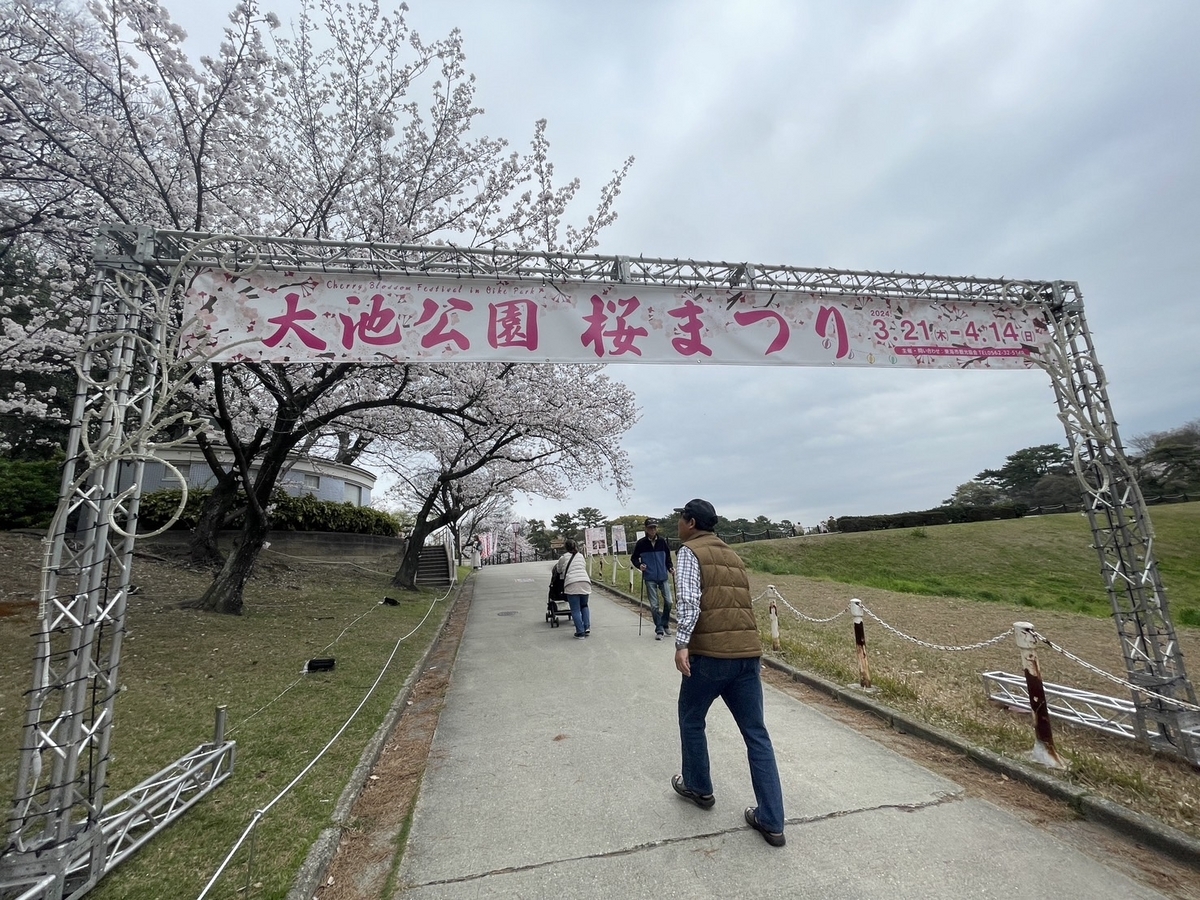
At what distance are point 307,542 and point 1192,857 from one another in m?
21.3

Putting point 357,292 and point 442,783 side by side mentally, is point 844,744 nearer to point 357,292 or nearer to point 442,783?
point 442,783

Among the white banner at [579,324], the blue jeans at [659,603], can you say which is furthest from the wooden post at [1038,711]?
the blue jeans at [659,603]

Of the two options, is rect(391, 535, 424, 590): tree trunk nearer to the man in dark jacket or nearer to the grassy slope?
the man in dark jacket

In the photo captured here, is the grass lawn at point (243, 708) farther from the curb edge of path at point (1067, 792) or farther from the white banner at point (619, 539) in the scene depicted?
the white banner at point (619, 539)

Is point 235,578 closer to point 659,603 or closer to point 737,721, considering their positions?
point 659,603

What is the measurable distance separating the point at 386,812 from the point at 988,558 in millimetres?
28339

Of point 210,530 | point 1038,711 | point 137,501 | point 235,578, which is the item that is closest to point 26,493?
point 210,530

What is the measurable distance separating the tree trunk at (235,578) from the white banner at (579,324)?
7336 mm

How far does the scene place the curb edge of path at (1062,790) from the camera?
2.93 meters

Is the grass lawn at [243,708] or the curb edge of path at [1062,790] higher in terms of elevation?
the grass lawn at [243,708]

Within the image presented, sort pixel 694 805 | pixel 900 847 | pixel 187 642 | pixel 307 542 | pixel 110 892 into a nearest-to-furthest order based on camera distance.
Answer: pixel 110 892, pixel 900 847, pixel 694 805, pixel 187 642, pixel 307 542

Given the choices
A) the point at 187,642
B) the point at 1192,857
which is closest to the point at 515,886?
the point at 1192,857

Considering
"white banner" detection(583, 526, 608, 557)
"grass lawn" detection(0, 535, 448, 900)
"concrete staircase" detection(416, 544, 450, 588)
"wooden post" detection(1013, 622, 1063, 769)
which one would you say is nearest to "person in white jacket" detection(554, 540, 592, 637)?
"grass lawn" detection(0, 535, 448, 900)

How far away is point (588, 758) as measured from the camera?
14.1ft
